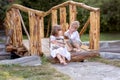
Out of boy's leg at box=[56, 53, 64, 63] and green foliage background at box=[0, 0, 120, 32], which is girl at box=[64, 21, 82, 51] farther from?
green foliage background at box=[0, 0, 120, 32]

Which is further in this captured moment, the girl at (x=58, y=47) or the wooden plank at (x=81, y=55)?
the wooden plank at (x=81, y=55)

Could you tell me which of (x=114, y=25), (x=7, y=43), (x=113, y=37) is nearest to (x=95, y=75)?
(x=7, y=43)

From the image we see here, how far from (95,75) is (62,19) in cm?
440

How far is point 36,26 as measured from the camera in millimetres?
8250

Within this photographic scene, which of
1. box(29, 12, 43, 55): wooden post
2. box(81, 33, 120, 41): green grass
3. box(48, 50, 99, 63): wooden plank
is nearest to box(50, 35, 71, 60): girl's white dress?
box(48, 50, 99, 63): wooden plank

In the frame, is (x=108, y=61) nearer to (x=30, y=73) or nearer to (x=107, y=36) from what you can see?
(x=30, y=73)

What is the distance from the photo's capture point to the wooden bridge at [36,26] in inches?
328

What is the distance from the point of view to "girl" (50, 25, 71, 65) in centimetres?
777

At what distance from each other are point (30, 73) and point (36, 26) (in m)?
1.85

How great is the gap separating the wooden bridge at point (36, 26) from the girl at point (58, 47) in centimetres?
48

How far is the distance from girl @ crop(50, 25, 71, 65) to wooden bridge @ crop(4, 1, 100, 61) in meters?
0.48

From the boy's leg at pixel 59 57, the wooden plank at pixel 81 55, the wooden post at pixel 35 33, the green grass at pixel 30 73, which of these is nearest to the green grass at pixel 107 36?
the wooden plank at pixel 81 55

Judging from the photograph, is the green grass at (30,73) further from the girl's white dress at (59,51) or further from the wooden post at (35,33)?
the wooden post at (35,33)

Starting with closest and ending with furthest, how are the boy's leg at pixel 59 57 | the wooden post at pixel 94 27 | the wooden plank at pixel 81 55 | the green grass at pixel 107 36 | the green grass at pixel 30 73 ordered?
1. the green grass at pixel 30 73
2. the boy's leg at pixel 59 57
3. the wooden plank at pixel 81 55
4. the wooden post at pixel 94 27
5. the green grass at pixel 107 36
